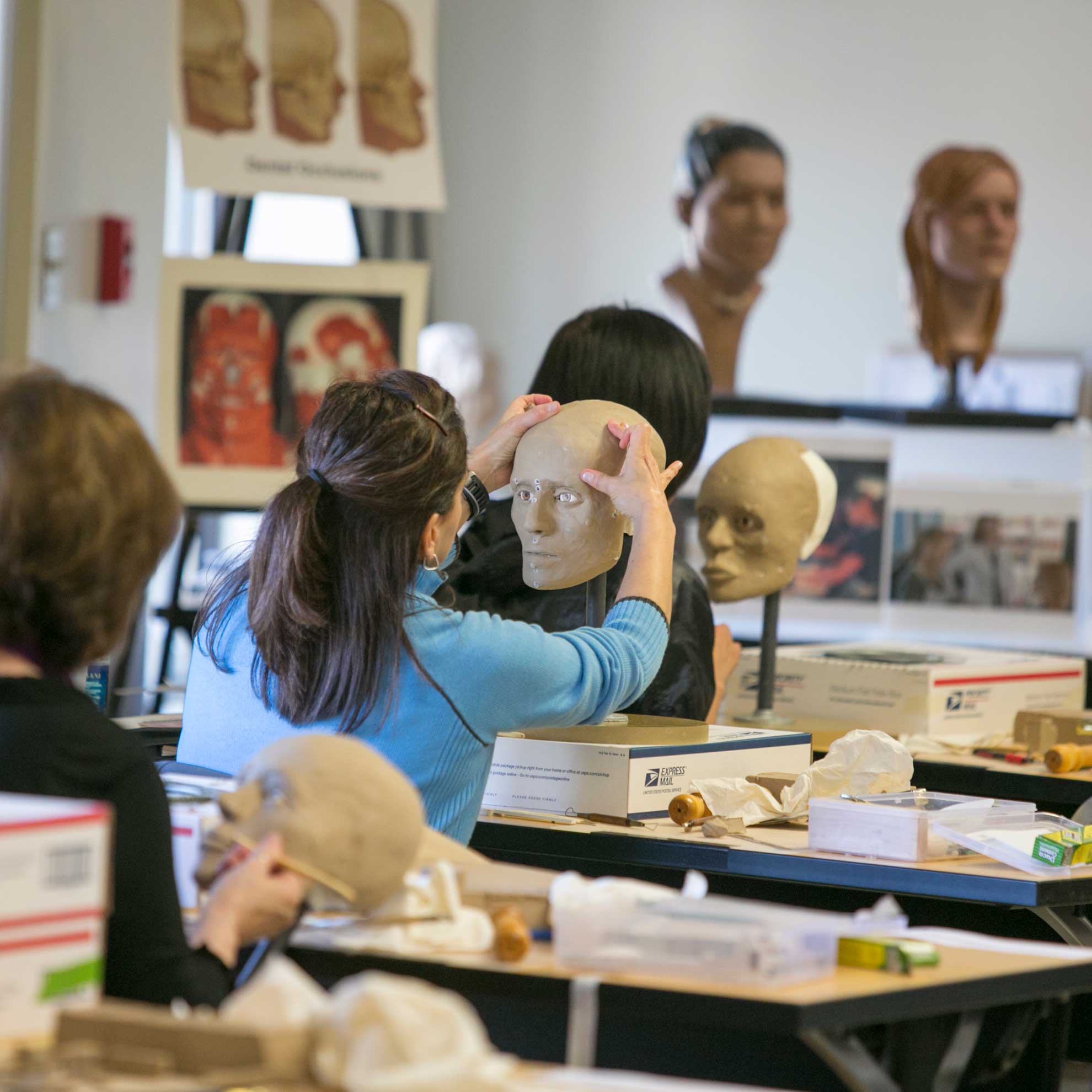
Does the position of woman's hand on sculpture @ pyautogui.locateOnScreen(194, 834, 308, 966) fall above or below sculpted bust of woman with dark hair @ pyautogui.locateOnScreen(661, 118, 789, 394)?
below

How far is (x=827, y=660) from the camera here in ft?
11.9

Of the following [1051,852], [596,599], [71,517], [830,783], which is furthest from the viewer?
[596,599]

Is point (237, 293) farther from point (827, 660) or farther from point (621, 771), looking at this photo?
point (621, 771)

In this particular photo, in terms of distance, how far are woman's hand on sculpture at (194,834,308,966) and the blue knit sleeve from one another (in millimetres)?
583

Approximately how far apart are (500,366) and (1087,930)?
558 cm

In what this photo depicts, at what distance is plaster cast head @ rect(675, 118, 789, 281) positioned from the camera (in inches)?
214

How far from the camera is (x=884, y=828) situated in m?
2.37

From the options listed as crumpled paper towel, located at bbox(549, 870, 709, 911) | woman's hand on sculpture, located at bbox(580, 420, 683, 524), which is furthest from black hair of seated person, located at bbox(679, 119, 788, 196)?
crumpled paper towel, located at bbox(549, 870, 709, 911)

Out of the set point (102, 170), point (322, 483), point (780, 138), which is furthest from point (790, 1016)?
point (780, 138)

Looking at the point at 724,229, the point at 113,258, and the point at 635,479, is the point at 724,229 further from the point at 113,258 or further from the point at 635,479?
the point at 635,479

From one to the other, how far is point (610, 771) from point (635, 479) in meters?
0.43

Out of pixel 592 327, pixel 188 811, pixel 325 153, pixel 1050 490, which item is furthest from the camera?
pixel 1050 490

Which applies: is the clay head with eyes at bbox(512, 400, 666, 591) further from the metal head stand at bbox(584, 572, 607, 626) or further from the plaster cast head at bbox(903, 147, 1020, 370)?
the plaster cast head at bbox(903, 147, 1020, 370)

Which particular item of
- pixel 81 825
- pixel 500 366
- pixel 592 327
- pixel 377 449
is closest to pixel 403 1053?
pixel 81 825
